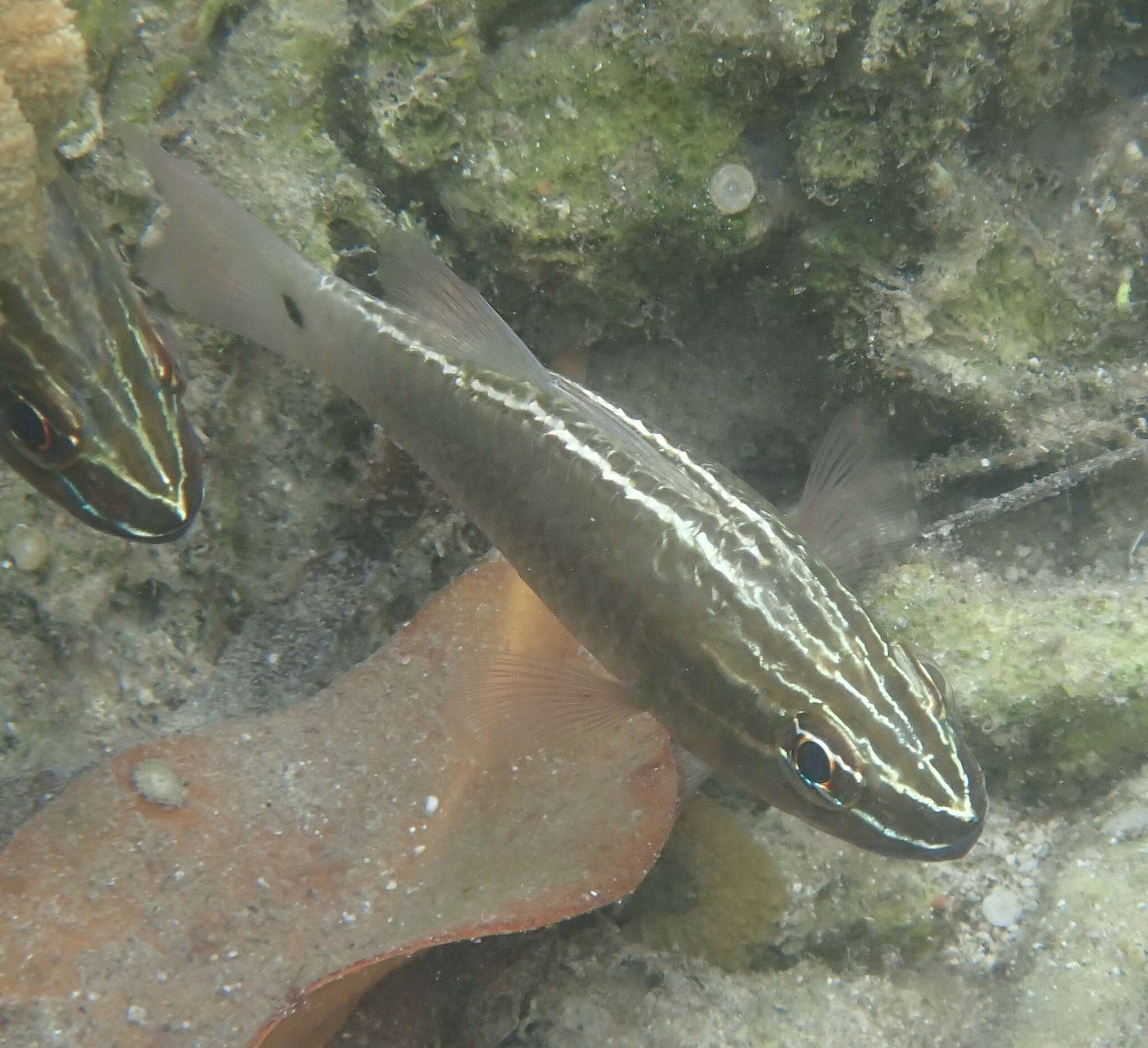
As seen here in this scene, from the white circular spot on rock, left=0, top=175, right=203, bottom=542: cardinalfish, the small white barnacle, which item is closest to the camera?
left=0, top=175, right=203, bottom=542: cardinalfish

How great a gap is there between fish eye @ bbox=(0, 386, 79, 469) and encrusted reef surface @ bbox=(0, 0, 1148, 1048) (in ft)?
3.18

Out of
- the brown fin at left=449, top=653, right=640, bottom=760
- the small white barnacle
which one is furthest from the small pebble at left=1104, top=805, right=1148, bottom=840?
the small white barnacle

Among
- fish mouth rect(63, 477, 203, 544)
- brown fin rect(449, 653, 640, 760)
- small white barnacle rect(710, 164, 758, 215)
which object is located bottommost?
brown fin rect(449, 653, 640, 760)

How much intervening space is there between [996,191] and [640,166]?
1541mm

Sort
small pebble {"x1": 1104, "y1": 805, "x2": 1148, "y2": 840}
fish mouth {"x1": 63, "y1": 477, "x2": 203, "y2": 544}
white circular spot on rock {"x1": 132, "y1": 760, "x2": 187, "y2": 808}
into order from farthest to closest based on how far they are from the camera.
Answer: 1. small pebble {"x1": 1104, "y1": 805, "x2": 1148, "y2": 840}
2. white circular spot on rock {"x1": 132, "y1": 760, "x2": 187, "y2": 808}
3. fish mouth {"x1": 63, "y1": 477, "x2": 203, "y2": 544}

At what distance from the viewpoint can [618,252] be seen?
376 cm

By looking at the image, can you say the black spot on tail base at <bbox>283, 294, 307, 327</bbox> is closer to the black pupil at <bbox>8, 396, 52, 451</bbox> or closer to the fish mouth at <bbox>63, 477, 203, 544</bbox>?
the fish mouth at <bbox>63, 477, 203, 544</bbox>

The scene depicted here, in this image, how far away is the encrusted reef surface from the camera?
323 centimetres

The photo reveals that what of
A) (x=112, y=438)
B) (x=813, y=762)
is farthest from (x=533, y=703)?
(x=112, y=438)

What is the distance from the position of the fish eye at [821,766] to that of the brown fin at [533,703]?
608 millimetres

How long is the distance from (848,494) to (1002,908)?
180cm

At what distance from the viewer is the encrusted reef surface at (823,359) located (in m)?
3.23

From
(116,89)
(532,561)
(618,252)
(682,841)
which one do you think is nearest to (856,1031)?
(682,841)

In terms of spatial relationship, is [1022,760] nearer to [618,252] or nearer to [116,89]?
[618,252]
